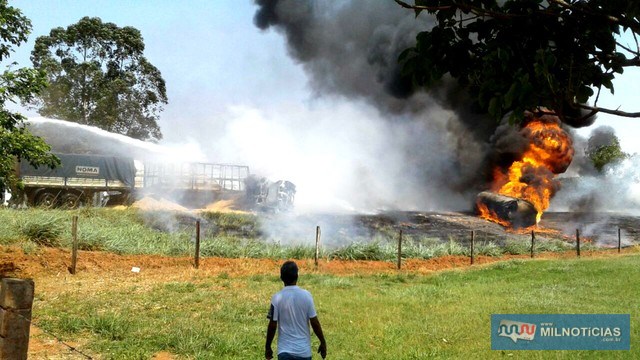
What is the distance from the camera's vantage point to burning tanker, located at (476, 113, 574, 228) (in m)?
35.5

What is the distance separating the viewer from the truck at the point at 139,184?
1107 inches

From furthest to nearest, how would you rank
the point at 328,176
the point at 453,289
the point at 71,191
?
the point at 328,176, the point at 71,191, the point at 453,289

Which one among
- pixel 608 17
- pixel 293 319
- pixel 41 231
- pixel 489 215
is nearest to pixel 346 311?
pixel 293 319

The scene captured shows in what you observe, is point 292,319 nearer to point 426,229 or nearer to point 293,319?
point 293,319

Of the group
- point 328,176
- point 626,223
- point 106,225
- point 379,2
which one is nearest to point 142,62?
point 328,176

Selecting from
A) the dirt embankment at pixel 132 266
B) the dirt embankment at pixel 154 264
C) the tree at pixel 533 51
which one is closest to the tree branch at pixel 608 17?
the tree at pixel 533 51

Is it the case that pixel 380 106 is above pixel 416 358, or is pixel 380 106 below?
above

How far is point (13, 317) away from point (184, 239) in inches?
648

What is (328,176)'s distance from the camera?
49719 millimetres

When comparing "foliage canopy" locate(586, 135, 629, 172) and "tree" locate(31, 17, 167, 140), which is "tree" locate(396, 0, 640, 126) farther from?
"foliage canopy" locate(586, 135, 629, 172)

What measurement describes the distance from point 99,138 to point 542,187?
32.2 meters

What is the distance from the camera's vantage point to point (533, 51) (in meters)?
3.05

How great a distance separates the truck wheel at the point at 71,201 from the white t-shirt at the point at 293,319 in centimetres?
2658

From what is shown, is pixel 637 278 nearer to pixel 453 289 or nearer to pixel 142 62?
pixel 453 289
